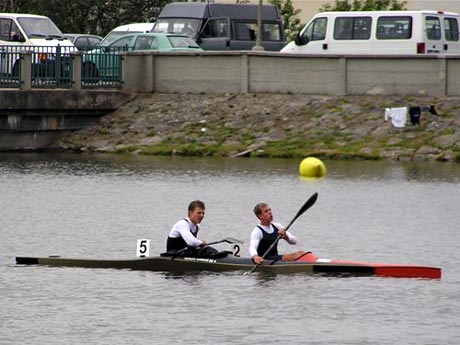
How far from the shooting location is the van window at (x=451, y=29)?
4778 centimetres

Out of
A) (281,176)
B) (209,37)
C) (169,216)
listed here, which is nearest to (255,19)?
(209,37)

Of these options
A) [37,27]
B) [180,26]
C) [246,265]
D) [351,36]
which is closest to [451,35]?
[351,36]

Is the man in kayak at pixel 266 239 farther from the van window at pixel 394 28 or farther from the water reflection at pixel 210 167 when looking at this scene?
Result: the van window at pixel 394 28

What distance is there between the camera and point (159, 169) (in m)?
42.1

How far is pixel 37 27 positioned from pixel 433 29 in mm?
11965

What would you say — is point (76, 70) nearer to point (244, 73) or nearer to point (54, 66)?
point (54, 66)

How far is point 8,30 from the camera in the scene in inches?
1912

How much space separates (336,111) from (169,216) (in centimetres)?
1351

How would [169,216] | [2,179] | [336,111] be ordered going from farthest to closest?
1. [336,111]
2. [2,179]
3. [169,216]

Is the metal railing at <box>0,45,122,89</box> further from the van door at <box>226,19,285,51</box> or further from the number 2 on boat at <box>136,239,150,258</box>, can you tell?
the number 2 on boat at <box>136,239,150,258</box>

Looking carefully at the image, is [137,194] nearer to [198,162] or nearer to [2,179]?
[2,179]

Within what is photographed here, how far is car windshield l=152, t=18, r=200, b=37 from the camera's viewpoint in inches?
2047

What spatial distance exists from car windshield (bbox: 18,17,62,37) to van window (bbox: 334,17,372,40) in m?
8.74

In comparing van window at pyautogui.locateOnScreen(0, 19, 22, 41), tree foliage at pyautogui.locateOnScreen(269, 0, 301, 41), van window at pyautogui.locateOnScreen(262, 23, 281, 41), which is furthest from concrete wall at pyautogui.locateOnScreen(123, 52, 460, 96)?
tree foliage at pyautogui.locateOnScreen(269, 0, 301, 41)
